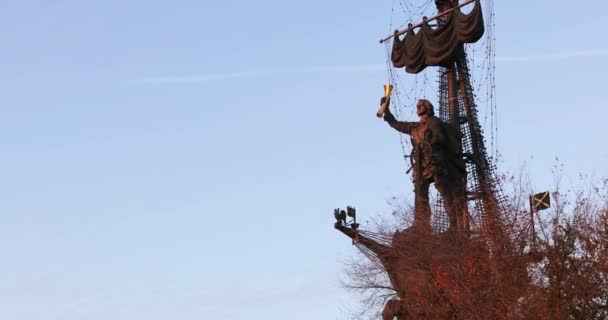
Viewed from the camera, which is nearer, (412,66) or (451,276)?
(451,276)

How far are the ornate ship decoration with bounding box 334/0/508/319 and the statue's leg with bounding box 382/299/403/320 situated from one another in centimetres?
4

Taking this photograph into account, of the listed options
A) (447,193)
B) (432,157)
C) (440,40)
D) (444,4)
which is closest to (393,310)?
(447,193)

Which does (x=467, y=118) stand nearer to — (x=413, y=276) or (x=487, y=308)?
(x=413, y=276)

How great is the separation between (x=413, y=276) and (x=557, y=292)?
741 cm

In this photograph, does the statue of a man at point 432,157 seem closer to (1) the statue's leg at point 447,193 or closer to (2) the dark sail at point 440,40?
(1) the statue's leg at point 447,193

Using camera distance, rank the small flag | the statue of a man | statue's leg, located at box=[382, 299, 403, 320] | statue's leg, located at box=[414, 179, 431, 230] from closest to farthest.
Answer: the small flag
statue's leg, located at box=[382, 299, 403, 320]
statue's leg, located at box=[414, 179, 431, 230]
the statue of a man

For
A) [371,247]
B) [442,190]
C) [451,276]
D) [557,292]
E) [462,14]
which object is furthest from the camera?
[462,14]

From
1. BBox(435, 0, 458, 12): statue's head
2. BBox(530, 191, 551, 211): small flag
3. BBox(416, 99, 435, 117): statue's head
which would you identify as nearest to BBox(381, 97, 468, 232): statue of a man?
BBox(416, 99, 435, 117): statue's head

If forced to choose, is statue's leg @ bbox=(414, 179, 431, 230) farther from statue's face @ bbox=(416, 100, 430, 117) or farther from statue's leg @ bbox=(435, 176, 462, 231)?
statue's face @ bbox=(416, 100, 430, 117)

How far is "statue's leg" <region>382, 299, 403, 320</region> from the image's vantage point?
46722mm

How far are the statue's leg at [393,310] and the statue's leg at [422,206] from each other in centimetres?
363

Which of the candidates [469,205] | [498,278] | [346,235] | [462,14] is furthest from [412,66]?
[498,278]

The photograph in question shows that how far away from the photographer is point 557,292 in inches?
1609

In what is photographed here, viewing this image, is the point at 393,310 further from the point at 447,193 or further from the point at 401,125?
the point at 401,125
